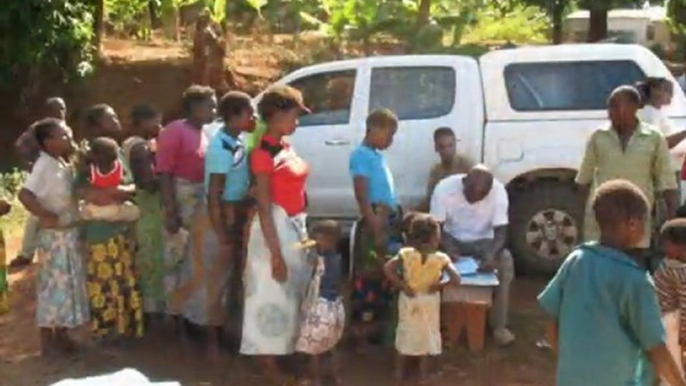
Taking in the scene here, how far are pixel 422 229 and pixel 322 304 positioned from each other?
70 cm

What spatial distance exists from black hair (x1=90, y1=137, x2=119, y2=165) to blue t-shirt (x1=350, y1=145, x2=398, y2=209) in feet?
4.50

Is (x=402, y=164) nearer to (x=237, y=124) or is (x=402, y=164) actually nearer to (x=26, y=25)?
(x=237, y=124)

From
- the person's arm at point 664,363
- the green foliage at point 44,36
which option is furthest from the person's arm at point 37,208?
the green foliage at point 44,36

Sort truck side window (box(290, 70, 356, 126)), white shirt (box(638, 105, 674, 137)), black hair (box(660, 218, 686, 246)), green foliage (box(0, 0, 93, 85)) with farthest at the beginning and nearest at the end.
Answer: green foliage (box(0, 0, 93, 85)) < truck side window (box(290, 70, 356, 126)) < white shirt (box(638, 105, 674, 137)) < black hair (box(660, 218, 686, 246))

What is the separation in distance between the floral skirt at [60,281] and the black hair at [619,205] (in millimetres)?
3794

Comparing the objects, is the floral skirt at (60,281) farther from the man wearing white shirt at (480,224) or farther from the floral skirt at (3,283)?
the man wearing white shirt at (480,224)

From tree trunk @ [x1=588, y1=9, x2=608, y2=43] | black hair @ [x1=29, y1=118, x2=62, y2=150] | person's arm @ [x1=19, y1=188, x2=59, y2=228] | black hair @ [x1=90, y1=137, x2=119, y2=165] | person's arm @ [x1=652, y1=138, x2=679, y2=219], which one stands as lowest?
person's arm @ [x1=19, y1=188, x2=59, y2=228]

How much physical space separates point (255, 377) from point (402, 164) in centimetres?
249

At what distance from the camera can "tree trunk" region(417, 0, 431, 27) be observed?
62.6 ft

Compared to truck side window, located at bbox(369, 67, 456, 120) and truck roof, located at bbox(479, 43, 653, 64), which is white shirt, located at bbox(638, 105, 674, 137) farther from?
truck side window, located at bbox(369, 67, 456, 120)

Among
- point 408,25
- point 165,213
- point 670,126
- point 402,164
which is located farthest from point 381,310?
point 408,25

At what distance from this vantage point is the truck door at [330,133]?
9.03 metres

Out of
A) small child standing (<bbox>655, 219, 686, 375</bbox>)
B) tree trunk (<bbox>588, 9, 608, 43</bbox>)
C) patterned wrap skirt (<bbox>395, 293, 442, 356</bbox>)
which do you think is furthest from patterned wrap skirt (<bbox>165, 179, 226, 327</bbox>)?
tree trunk (<bbox>588, 9, 608, 43</bbox>)

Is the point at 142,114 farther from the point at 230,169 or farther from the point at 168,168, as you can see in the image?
the point at 230,169
